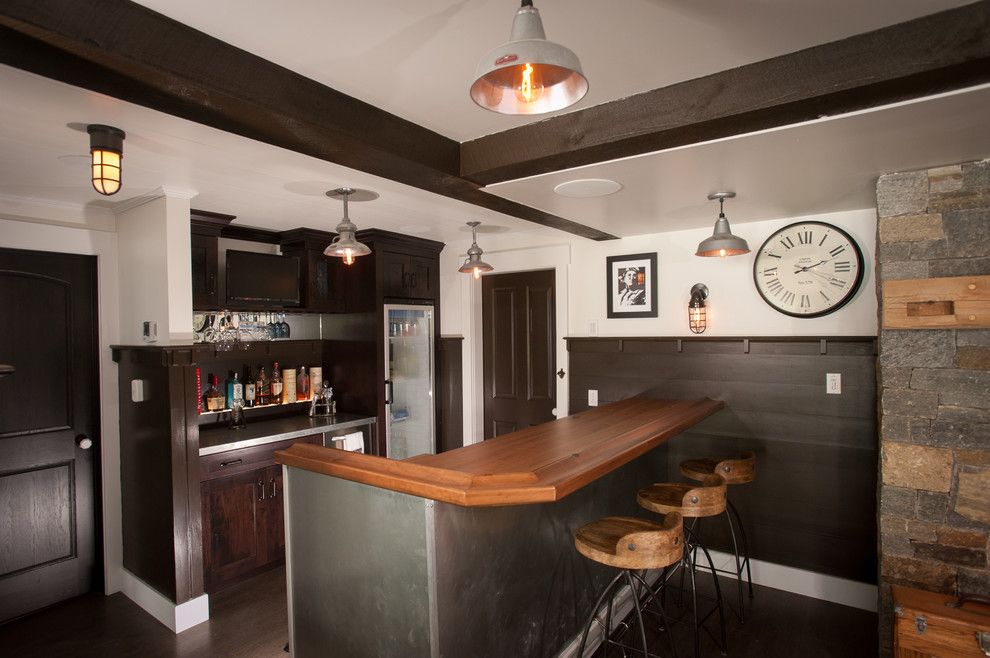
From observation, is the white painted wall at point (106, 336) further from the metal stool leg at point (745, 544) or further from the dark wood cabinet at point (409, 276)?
the metal stool leg at point (745, 544)

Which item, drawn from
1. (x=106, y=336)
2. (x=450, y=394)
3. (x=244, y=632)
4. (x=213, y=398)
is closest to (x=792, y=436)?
(x=450, y=394)

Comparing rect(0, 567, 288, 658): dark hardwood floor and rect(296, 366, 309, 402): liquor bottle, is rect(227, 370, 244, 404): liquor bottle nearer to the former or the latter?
rect(296, 366, 309, 402): liquor bottle

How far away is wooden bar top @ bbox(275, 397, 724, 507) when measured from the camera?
1.65 m

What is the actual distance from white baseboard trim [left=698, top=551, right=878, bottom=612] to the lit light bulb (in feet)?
10.6

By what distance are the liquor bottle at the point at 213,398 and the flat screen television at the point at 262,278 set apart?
591 millimetres

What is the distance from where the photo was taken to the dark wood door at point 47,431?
3.10m

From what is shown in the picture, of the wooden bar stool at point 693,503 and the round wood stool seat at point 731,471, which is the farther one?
the round wood stool seat at point 731,471

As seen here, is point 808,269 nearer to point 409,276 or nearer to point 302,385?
point 409,276

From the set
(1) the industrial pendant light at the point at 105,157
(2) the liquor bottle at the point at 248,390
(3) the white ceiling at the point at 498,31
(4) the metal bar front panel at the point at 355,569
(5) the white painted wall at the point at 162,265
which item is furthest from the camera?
(2) the liquor bottle at the point at 248,390

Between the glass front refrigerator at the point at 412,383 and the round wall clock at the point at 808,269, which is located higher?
the round wall clock at the point at 808,269

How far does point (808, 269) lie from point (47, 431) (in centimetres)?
461

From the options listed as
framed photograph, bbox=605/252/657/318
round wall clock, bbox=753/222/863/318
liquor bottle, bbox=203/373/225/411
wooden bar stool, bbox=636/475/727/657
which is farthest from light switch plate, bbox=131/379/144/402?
round wall clock, bbox=753/222/863/318

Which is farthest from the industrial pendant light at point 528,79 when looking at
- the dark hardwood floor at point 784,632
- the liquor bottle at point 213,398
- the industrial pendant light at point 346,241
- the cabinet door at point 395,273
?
the liquor bottle at point 213,398

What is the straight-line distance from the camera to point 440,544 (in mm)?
1754
